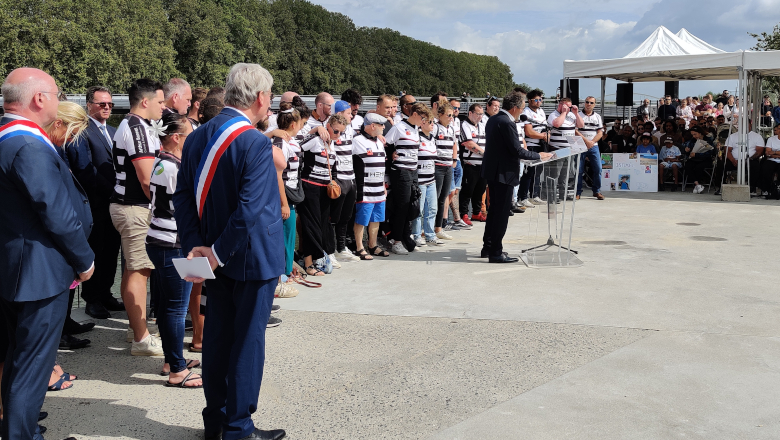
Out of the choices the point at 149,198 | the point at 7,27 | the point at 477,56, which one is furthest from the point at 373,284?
the point at 477,56

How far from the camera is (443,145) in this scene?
9.33 m

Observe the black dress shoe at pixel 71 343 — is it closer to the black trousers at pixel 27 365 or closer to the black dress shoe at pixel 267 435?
the black trousers at pixel 27 365

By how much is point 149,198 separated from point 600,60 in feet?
38.1

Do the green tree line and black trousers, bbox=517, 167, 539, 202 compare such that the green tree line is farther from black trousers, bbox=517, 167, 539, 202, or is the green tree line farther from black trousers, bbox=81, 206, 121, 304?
black trousers, bbox=81, 206, 121, 304

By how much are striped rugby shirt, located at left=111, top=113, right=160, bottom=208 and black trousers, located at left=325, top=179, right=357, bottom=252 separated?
9.15ft

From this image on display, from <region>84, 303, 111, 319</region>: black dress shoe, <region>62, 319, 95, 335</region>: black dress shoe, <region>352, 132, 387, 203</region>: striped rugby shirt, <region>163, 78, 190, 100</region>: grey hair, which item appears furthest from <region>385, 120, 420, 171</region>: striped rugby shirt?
<region>62, 319, 95, 335</region>: black dress shoe

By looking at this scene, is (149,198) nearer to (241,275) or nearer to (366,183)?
(241,275)

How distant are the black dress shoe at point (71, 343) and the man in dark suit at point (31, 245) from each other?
181 centimetres

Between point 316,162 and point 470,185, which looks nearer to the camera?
point 316,162

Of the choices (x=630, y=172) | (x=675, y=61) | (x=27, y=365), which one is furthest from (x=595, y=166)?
(x=27, y=365)

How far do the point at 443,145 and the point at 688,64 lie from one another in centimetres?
645

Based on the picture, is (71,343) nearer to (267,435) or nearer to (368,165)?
(267,435)

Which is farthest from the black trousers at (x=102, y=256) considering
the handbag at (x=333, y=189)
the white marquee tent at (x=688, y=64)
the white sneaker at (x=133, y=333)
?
the white marquee tent at (x=688, y=64)

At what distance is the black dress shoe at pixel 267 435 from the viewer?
3.43 metres
